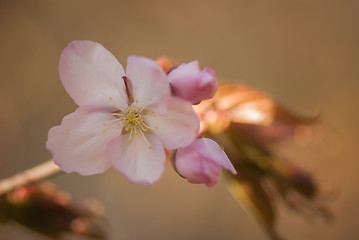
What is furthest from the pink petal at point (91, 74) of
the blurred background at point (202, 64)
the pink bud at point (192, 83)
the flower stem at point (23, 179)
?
the blurred background at point (202, 64)

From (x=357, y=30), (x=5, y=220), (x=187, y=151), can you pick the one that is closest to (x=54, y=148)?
(x=187, y=151)

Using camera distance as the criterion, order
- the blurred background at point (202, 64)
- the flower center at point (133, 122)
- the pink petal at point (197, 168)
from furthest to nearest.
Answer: the blurred background at point (202, 64), the flower center at point (133, 122), the pink petal at point (197, 168)

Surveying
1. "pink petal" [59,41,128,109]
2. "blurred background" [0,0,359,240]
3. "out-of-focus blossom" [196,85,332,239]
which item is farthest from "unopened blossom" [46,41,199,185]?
"blurred background" [0,0,359,240]

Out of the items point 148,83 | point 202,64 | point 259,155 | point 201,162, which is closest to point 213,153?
point 201,162

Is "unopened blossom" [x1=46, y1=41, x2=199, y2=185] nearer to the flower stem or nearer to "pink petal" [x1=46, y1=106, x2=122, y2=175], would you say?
"pink petal" [x1=46, y1=106, x2=122, y2=175]

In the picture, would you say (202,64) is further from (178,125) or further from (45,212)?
(178,125)

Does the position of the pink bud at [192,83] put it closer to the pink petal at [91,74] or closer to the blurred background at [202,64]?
the pink petal at [91,74]
